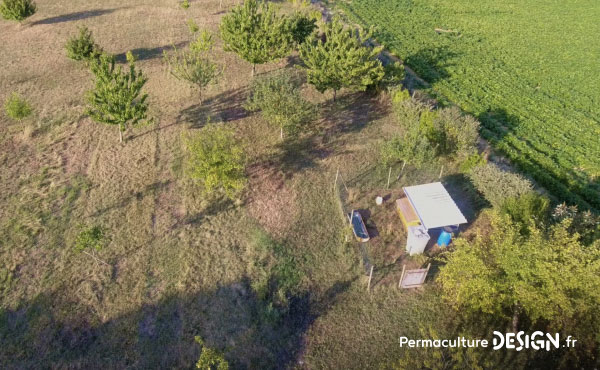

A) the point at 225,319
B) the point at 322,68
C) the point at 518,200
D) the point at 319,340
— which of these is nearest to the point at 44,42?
the point at 322,68

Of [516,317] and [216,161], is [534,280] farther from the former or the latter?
[216,161]

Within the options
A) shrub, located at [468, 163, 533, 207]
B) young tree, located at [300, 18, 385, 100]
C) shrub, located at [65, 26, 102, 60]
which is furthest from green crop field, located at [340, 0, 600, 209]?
shrub, located at [65, 26, 102, 60]

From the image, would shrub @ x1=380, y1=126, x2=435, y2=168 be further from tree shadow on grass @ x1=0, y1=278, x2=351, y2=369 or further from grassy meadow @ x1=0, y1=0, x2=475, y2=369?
tree shadow on grass @ x1=0, y1=278, x2=351, y2=369

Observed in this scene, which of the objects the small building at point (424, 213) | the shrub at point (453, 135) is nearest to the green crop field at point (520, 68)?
the shrub at point (453, 135)

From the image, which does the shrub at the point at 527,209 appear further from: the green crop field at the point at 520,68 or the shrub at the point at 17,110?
the shrub at the point at 17,110

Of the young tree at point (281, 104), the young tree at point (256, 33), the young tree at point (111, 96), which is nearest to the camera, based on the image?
the young tree at point (111, 96)

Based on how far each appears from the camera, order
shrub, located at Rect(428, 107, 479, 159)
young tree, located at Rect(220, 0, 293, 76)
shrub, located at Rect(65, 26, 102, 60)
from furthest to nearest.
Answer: shrub, located at Rect(65, 26, 102, 60)
young tree, located at Rect(220, 0, 293, 76)
shrub, located at Rect(428, 107, 479, 159)
